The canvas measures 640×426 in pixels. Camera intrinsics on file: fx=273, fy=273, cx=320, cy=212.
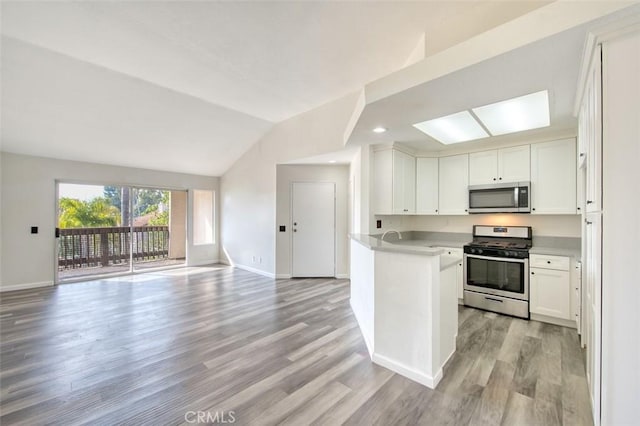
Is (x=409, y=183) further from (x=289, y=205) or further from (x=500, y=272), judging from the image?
(x=289, y=205)

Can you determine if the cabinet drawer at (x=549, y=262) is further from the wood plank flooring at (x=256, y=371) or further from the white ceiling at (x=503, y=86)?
the white ceiling at (x=503, y=86)

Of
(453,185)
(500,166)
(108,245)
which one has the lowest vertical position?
(108,245)

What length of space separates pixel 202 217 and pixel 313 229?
3.40 meters

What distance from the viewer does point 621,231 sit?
54.5 inches

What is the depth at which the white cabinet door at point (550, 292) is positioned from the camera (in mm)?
3092

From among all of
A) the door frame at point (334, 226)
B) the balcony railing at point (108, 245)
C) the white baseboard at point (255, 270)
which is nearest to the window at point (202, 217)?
the balcony railing at point (108, 245)

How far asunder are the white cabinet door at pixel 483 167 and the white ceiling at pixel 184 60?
175cm

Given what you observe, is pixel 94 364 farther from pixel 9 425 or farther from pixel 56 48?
pixel 56 48

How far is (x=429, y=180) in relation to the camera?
4281 millimetres

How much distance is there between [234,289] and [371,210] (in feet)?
9.02

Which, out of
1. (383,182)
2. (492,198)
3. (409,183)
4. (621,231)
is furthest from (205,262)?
(621,231)

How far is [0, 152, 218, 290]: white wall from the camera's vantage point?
15.0 feet

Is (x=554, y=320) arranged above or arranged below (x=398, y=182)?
below

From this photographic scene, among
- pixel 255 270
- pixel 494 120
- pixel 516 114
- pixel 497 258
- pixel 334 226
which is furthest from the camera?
pixel 255 270
